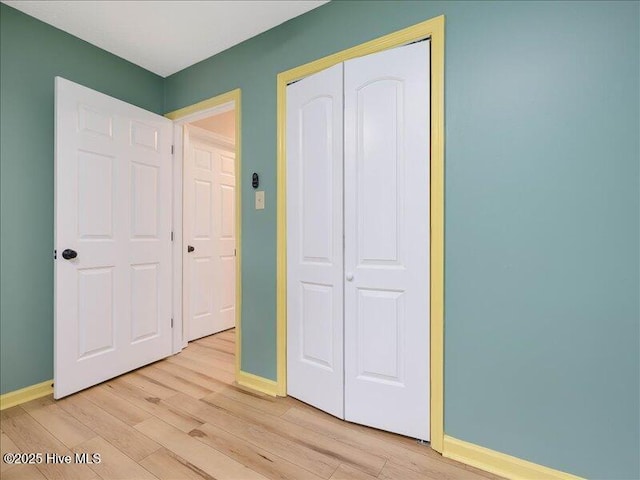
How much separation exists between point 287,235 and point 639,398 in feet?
5.85

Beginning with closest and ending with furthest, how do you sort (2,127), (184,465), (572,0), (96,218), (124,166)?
1. (572,0)
2. (184,465)
3. (2,127)
4. (96,218)
5. (124,166)

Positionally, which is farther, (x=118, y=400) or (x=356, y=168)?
(x=118, y=400)

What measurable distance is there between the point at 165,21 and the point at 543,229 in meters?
2.54

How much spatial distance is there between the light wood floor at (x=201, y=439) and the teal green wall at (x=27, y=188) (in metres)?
0.36

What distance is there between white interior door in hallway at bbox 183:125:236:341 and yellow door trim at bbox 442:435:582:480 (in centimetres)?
247

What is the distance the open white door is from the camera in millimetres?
2006

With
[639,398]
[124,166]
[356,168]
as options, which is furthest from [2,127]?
[639,398]

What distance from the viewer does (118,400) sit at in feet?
6.50

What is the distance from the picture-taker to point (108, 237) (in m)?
2.24

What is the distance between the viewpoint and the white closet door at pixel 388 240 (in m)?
1.56

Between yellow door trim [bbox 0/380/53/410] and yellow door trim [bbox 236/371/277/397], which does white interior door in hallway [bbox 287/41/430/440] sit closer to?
yellow door trim [bbox 236/371/277/397]

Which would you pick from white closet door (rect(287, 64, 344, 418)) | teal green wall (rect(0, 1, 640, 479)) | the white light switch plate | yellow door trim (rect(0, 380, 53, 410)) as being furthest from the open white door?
teal green wall (rect(0, 1, 640, 479))

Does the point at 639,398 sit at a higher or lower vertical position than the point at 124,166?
lower

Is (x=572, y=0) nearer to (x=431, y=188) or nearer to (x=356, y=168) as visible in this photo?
(x=431, y=188)
